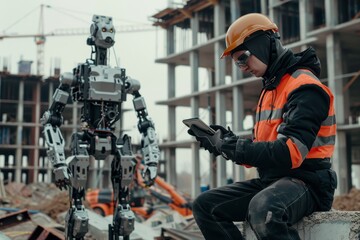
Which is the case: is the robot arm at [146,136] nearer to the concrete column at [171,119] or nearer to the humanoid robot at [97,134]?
the humanoid robot at [97,134]

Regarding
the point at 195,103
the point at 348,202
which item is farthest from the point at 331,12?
the point at 195,103

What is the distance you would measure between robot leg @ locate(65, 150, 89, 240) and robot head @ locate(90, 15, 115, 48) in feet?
5.88

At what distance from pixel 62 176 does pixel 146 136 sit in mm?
1634

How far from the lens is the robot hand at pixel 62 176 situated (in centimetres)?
744

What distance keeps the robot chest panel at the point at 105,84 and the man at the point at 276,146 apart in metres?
4.28

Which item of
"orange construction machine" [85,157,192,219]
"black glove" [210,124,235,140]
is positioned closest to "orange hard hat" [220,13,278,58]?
"black glove" [210,124,235,140]

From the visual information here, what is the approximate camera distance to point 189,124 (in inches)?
141

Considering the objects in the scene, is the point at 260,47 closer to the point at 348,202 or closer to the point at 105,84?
the point at 105,84

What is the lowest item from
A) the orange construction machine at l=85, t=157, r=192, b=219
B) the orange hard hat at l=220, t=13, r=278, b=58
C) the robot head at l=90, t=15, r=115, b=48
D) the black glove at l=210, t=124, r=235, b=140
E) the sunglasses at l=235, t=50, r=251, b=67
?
the orange construction machine at l=85, t=157, r=192, b=219

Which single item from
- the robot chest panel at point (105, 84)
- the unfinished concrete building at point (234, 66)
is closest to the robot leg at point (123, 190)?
the robot chest panel at point (105, 84)

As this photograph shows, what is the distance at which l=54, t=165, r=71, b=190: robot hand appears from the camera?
7438mm

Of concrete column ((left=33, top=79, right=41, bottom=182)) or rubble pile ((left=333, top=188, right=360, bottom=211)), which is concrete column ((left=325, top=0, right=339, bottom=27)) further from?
concrete column ((left=33, top=79, right=41, bottom=182))

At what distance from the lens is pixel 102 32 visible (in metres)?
8.34

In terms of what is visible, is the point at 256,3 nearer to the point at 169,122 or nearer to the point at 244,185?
the point at 169,122
